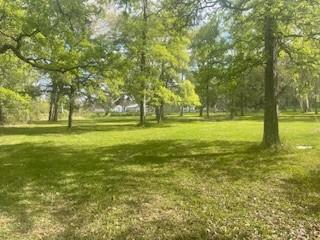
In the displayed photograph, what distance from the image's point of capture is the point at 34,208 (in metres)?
8.27

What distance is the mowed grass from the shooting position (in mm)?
6918

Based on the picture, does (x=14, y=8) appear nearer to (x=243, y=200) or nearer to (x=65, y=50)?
(x=65, y=50)

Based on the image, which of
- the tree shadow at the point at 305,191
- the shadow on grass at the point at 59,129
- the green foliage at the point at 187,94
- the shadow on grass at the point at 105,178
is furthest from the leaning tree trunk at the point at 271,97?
the green foliage at the point at 187,94

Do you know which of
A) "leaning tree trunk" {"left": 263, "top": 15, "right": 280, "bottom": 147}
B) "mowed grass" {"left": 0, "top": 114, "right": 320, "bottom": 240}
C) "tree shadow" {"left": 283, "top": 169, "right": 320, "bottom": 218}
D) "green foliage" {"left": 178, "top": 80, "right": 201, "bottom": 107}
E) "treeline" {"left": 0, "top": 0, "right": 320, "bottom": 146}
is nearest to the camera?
"mowed grass" {"left": 0, "top": 114, "right": 320, "bottom": 240}

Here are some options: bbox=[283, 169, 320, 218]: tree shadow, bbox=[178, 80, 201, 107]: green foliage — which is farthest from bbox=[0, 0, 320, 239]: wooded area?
bbox=[178, 80, 201, 107]: green foliage

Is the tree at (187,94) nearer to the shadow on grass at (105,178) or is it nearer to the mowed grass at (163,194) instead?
the shadow on grass at (105,178)

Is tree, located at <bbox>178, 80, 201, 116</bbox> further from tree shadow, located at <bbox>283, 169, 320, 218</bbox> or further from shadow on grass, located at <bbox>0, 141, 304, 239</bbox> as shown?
tree shadow, located at <bbox>283, 169, 320, 218</bbox>

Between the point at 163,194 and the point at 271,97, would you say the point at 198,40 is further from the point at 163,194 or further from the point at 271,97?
the point at 163,194

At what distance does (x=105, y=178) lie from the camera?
11.1m

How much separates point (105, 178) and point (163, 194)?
248 centimetres

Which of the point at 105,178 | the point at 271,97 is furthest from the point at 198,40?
the point at 105,178

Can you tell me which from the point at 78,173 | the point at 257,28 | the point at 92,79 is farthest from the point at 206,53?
the point at 78,173

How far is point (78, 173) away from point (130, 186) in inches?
96.8

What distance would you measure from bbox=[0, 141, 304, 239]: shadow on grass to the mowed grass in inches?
0.9
